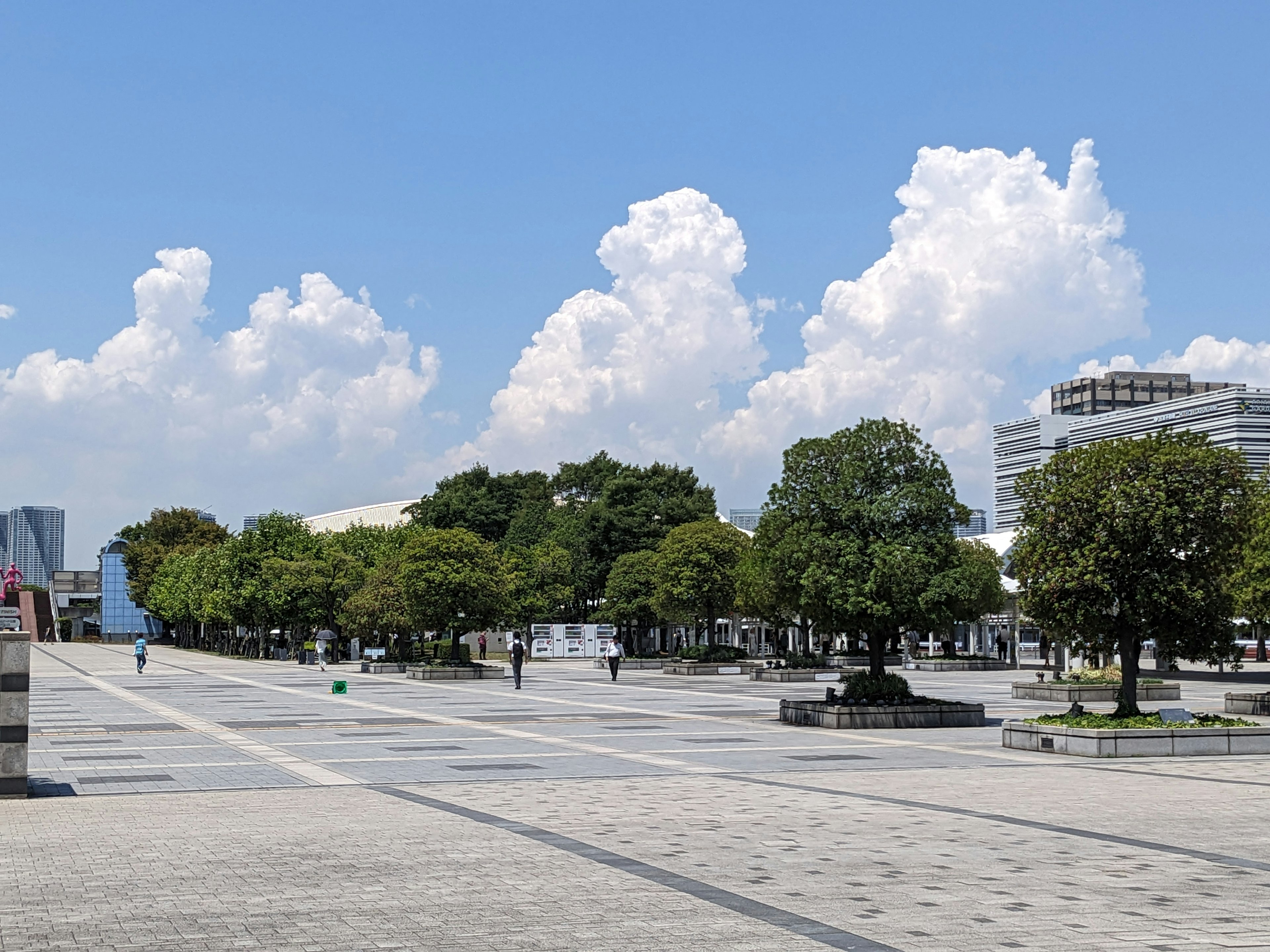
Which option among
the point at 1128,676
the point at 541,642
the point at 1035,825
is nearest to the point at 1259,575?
the point at 1128,676

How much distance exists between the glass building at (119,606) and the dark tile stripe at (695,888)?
136m

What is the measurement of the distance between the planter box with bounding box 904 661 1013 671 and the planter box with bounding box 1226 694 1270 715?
29.0 m

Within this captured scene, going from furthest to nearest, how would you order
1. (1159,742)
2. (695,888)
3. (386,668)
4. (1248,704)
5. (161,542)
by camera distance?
(161,542) < (386,668) < (1248,704) < (1159,742) < (695,888)

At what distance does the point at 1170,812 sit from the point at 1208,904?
472 cm

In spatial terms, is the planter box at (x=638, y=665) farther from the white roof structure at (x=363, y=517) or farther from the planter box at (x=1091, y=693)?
the white roof structure at (x=363, y=517)

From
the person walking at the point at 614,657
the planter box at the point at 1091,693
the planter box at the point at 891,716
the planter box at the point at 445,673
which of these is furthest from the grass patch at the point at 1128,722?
the planter box at the point at 445,673

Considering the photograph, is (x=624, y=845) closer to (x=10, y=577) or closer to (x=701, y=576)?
(x=10, y=577)

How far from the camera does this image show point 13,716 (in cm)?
1382

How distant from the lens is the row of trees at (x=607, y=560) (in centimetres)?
2430

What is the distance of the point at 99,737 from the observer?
22.1 metres

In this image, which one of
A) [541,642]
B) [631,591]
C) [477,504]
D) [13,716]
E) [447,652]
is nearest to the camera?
[13,716]

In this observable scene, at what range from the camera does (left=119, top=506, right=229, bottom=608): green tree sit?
119438 mm

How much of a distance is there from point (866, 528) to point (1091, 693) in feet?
44.8

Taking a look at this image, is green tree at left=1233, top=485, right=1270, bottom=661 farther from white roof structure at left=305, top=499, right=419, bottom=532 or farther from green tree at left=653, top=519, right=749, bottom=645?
white roof structure at left=305, top=499, right=419, bottom=532
